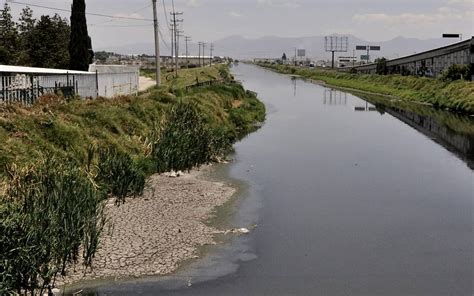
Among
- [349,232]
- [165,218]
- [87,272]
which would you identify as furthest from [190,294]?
[349,232]

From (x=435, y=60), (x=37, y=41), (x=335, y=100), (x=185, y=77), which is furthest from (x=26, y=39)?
(x=435, y=60)

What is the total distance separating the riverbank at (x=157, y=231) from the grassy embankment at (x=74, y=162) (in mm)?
528

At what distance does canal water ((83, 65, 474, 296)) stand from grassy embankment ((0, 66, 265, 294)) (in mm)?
1536

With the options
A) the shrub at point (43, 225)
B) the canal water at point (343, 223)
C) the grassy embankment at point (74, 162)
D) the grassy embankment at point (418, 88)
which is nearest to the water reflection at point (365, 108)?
the grassy embankment at point (418, 88)

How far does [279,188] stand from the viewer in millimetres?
24484

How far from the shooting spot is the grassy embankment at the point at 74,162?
12000 mm

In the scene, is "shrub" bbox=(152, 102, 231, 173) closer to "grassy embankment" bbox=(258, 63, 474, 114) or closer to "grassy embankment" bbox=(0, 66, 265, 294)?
"grassy embankment" bbox=(0, 66, 265, 294)

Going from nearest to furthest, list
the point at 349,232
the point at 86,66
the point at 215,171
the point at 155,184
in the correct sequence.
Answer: the point at 349,232, the point at 155,184, the point at 215,171, the point at 86,66

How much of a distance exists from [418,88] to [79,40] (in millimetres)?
47528

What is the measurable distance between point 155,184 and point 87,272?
9.23 metres

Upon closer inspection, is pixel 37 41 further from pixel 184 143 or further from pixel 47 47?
pixel 184 143

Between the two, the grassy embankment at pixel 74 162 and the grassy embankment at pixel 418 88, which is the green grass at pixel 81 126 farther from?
the grassy embankment at pixel 418 88

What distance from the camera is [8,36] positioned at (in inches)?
2203

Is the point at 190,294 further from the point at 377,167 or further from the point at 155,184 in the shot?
the point at 377,167
